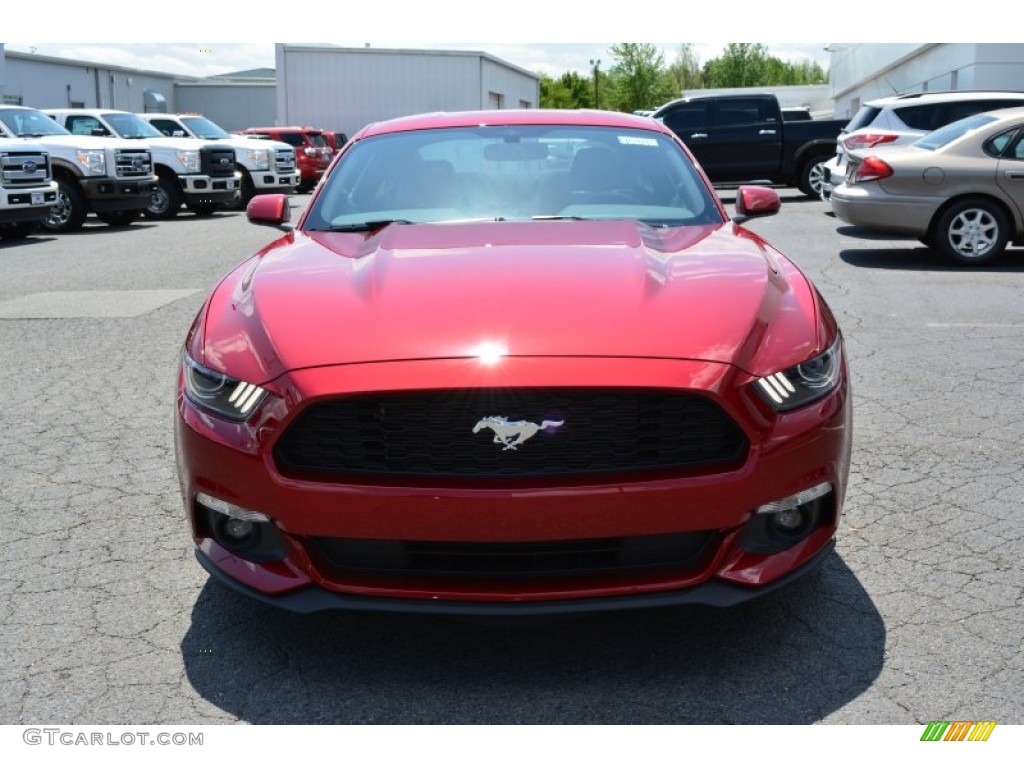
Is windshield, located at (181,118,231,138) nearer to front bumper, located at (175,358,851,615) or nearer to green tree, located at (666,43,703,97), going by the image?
front bumper, located at (175,358,851,615)

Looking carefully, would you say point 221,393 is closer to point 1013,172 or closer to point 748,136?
point 1013,172

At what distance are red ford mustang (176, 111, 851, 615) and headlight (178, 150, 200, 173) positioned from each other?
60.7ft

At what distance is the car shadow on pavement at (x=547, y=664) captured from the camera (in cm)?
294

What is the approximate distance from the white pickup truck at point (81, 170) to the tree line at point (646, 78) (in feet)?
203

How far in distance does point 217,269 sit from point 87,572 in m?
8.62

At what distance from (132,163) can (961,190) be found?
1281 cm

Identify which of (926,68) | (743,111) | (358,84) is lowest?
(743,111)

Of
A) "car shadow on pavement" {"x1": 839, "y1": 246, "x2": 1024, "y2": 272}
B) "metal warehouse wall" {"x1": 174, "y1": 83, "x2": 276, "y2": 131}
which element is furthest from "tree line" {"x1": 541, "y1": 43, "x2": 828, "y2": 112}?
"car shadow on pavement" {"x1": 839, "y1": 246, "x2": 1024, "y2": 272}

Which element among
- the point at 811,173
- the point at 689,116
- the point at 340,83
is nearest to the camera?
the point at 811,173

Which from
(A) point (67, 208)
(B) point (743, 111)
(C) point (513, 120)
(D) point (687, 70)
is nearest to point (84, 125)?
(A) point (67, 208)

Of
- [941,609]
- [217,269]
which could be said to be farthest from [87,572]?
[217,269]

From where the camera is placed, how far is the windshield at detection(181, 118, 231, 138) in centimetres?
2389

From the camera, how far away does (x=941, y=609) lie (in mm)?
3514

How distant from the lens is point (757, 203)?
5.19 m
